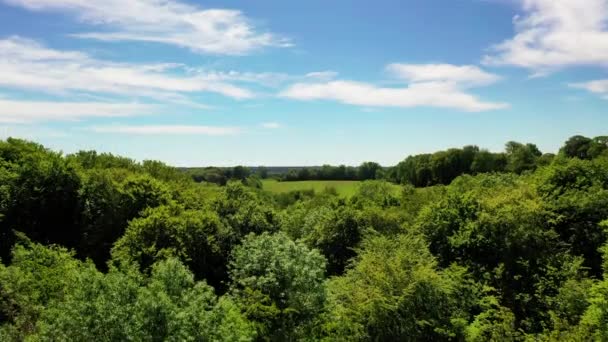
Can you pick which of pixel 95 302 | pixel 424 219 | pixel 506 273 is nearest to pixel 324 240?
pixel 424 219

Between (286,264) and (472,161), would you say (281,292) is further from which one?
(472,161)

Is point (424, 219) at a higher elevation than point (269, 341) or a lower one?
higher

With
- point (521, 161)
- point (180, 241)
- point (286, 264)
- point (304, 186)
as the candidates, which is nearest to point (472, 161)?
point (521, 161)

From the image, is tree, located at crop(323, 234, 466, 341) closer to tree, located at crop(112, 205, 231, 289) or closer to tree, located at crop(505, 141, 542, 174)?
tree, located at crop(112, 205, 231, 289)

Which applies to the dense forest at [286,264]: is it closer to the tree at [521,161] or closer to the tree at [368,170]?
the tree at [521,161]

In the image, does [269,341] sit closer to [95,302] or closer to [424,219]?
[95,302]

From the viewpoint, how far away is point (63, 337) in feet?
58.0

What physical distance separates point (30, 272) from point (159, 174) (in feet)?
102

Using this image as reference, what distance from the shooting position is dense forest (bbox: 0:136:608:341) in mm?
20688

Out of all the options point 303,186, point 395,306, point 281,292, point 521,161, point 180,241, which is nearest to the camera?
point 395,306

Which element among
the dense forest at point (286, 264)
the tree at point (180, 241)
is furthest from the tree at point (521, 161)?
the tree at point (180, 241)

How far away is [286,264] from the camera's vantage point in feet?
86.8

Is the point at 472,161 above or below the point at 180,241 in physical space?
above

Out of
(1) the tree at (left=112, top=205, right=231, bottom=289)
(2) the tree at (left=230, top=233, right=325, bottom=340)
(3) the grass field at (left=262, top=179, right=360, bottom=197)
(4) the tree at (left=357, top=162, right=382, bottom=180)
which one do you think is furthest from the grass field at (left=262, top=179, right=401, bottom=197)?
(2) the tree at (left=230, top=233, right=325, bottom=340)
